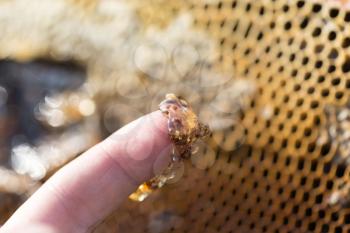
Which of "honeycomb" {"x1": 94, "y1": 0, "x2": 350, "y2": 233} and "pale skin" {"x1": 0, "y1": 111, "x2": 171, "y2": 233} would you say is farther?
"honeycomb" {"x1": 94, "y1": 0, "x2": 350, "y2": 233}

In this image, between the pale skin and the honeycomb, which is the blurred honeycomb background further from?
the pale skin

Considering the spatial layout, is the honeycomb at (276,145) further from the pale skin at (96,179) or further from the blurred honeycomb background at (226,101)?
the pale skin at (96,179)

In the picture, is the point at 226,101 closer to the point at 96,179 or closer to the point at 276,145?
the point at 276,145

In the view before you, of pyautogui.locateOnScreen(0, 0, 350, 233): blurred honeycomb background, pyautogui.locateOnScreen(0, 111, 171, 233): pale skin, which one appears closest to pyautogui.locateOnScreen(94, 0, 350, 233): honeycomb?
pyautogui.locateOnScreen(0, 0, 350, 233): blurred honeycomb background

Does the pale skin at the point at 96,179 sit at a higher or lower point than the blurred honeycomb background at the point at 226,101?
lower

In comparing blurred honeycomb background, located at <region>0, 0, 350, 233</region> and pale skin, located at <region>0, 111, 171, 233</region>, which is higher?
blurred honeycomb background, located at <region>0, 0, 350, 233</region>

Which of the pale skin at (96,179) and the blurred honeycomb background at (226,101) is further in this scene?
the blurred honeycomb background at (226,101)

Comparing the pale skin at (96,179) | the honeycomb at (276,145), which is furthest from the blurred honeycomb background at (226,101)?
the pale skin at (96,179)

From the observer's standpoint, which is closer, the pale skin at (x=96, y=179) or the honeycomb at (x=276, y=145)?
the pale skin at (x=96, y=179)
